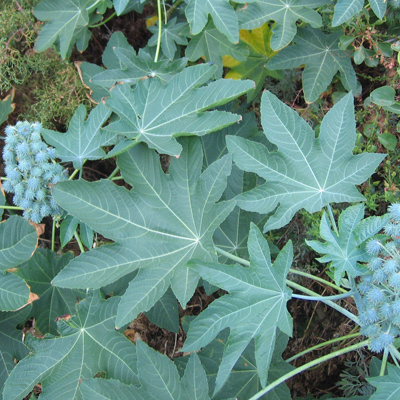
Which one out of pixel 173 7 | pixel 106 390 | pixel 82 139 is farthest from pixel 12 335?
pixel 173 7

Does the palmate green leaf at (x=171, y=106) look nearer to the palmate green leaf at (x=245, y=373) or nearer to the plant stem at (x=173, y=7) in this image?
the plant stem at (x=173, y=7)

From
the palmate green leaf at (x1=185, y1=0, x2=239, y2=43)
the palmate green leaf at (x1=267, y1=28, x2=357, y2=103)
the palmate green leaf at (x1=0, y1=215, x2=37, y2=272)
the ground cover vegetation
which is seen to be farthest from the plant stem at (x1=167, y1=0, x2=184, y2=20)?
the palmate green leaf at (x1=0, y1=215, x2=37, y2=272)

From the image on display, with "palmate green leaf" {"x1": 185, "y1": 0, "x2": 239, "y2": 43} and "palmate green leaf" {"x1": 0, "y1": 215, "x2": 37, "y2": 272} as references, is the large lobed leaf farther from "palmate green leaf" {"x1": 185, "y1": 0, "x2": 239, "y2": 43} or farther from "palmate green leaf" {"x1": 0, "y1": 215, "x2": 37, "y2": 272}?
"palmate green leaf" {"x1": 185, "y1": 0, "x2": 239, "y2": 43}

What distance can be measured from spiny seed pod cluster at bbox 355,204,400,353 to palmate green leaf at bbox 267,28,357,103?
1.05 m

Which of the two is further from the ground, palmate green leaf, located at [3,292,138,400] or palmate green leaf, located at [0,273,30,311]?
palmate green leaf, located at [0,273,30,311]

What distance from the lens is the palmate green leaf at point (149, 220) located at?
6.15 ft

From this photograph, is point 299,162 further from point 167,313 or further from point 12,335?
point 12,335

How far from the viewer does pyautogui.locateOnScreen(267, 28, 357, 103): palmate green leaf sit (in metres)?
2.42

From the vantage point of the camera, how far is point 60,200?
1.90 metres

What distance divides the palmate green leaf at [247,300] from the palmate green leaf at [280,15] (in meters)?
1.18

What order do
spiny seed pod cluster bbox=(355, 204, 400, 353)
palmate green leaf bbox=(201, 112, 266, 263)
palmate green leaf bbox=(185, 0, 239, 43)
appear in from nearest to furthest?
spiny seed pod cluster bbox=(355, 204, 400, 353) < palmate green leaf bbox=(185, 0, 239, 43) < palmate green leaf bbox=(201, 112, 266, 263)

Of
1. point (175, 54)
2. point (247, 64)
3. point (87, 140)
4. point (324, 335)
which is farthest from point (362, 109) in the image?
point (87, 140)

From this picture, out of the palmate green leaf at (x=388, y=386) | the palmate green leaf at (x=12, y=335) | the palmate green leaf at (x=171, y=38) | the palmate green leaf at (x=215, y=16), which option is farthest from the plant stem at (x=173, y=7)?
the palmate green leaf at (x=388, y=386)

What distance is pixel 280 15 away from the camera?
230cm
